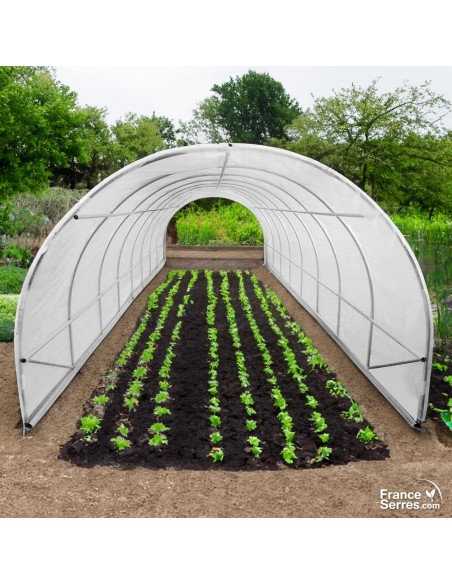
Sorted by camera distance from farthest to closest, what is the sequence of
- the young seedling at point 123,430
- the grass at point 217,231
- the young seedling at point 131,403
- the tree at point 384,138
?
the tree at point 384,138 < the grass at point 217,231 < the young seedling at point 131,403 < the young seedling at point 123,430

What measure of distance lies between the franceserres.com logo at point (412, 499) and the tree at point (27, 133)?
53.8 feet

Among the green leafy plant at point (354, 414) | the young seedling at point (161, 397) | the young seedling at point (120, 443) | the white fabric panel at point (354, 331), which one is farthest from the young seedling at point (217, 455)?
the white fabric panel at point (354, 331)

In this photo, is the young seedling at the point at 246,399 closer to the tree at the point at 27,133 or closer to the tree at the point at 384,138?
the tree at the point at 27,133

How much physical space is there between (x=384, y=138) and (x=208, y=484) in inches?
970

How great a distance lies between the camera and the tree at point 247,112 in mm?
44375

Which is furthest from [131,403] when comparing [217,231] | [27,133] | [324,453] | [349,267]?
[217,231]

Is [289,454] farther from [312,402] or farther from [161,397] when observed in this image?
[161,397]

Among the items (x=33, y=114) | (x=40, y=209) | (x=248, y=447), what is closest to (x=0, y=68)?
(x=33, y=114)

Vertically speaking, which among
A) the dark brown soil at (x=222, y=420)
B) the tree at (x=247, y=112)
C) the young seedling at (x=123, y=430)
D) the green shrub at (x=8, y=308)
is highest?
the tree at (x=247, y=112)

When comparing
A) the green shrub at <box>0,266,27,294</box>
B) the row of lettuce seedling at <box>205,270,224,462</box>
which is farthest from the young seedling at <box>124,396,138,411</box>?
the green shrub at <box>0,266,27,294</box>

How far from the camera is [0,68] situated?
58.3 feet

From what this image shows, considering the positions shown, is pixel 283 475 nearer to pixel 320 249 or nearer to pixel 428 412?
pixel 428 412

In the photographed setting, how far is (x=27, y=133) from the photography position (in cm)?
1884

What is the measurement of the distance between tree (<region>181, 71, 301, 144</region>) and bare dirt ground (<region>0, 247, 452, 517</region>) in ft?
128
